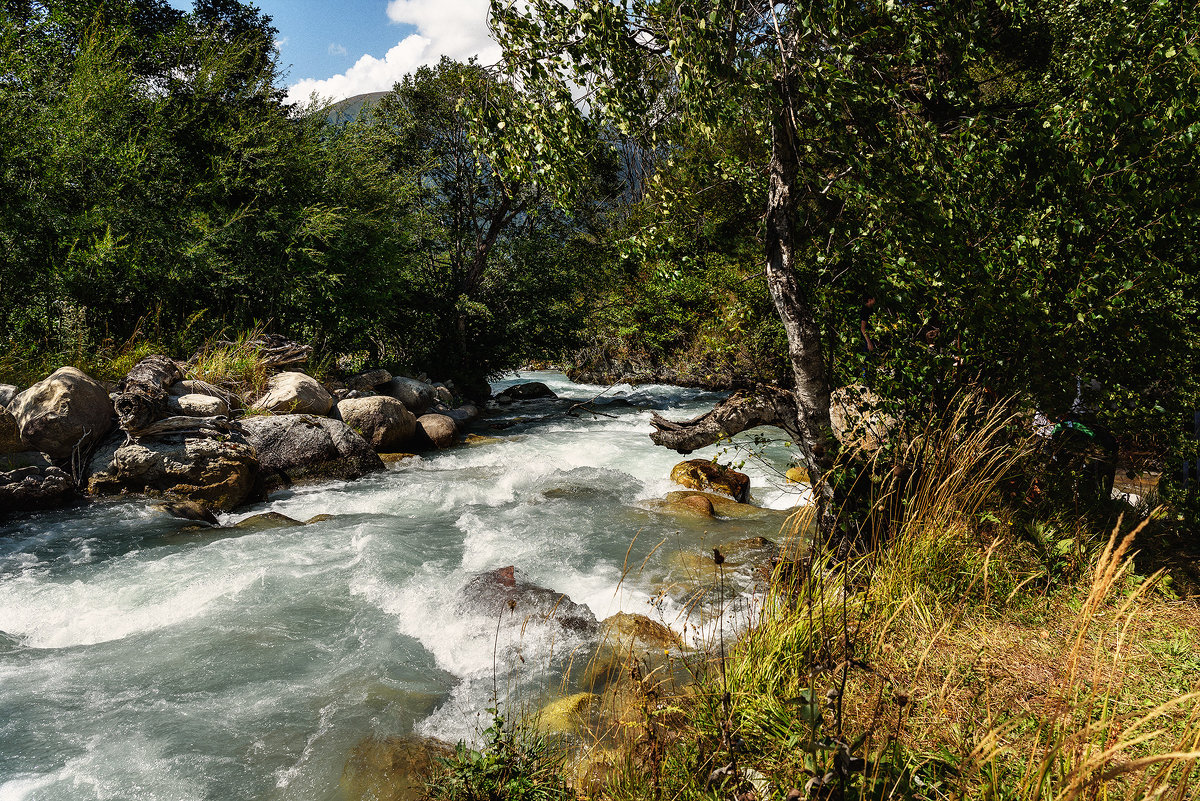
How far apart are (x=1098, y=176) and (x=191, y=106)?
16157 mm

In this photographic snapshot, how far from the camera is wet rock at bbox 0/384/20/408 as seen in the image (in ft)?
24.7

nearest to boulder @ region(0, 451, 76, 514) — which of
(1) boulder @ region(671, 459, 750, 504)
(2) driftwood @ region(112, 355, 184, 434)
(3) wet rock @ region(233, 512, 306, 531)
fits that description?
(2) driftwood @ region(112, 355, 184, 434)

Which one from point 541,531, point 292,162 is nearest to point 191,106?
point 292,162

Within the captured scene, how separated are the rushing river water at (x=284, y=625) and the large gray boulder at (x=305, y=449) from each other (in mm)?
521

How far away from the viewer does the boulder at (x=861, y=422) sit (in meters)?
4.06

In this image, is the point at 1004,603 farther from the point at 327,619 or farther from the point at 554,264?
the point at 554,264

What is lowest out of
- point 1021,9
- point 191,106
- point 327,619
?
point 327,619

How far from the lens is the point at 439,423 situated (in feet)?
41.9

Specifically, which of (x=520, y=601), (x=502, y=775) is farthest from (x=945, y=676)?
(x=520, y=601)

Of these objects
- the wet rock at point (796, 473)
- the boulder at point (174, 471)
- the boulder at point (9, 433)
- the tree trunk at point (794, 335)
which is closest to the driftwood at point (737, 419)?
the tree trunk at point (794, 335)

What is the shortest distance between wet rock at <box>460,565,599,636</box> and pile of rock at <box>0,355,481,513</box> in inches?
179

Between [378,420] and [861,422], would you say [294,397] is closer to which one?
[378,420]

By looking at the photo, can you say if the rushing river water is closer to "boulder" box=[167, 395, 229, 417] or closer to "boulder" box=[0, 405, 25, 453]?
"boulder" box=[0, 405, 25, 453]

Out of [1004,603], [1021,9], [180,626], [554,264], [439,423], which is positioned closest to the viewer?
[1004,603]
